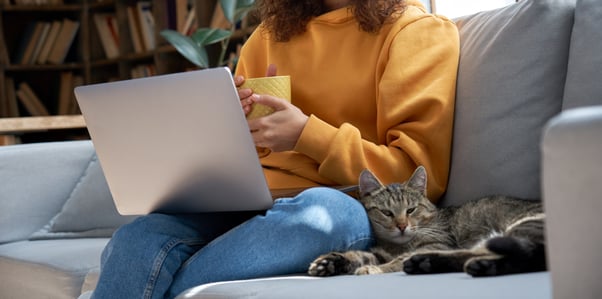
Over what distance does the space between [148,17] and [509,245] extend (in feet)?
13.7

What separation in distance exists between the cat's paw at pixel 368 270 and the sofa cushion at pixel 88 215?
1.25 m

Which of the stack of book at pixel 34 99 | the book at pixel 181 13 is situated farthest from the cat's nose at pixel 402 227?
the stack of book at pixel 34 99

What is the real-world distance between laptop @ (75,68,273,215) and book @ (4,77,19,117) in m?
4.08

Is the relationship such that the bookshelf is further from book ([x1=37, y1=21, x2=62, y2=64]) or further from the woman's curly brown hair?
the woman's curly brown hair

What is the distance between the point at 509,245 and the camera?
1178 mm

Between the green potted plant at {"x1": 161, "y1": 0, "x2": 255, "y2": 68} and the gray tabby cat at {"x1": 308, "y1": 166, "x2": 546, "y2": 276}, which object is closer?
the gray tabby cat at {"x1": 308, "y1": 166, "x2": 546, "y2": 276}

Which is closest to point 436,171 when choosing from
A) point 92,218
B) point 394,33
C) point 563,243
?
point 394,33

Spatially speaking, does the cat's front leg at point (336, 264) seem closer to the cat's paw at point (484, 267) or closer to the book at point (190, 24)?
the cat's paw at point (484, 267)

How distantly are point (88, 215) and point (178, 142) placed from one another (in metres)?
1.24

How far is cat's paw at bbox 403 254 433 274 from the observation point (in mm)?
1308

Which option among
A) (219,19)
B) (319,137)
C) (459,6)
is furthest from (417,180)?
(219,19)

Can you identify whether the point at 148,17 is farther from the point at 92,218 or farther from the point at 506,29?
the point at 506,29

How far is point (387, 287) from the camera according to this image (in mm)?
1176

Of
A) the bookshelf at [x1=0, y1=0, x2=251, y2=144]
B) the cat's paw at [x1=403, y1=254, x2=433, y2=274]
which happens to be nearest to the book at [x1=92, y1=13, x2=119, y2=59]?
the bookshelf at [x1=0, y1=0, x2=251, y2=144]
